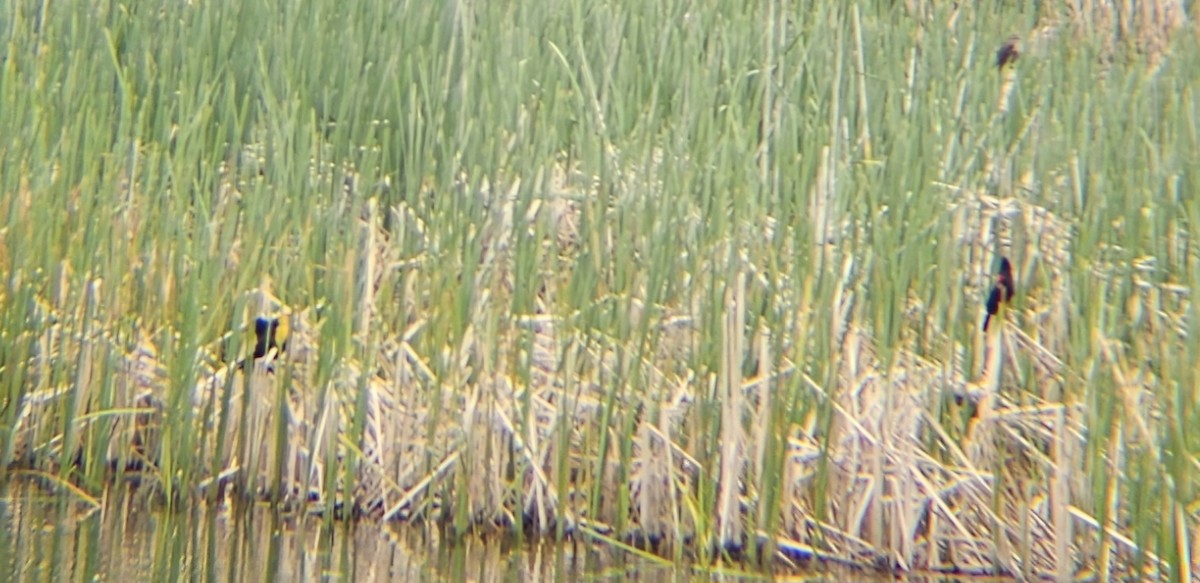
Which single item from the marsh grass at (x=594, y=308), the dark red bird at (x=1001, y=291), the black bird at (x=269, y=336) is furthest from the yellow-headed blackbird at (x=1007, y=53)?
the black bird at (x=269, y=336)

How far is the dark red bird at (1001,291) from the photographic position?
3121mm

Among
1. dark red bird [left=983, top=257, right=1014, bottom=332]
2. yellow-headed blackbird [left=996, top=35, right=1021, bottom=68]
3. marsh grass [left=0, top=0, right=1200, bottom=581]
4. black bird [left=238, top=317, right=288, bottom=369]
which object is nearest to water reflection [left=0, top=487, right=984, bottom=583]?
marsh grass [left=0, top=0, right=1200, bottom=581]

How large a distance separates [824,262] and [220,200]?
1.44 meters

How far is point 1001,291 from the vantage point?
3.16 meters

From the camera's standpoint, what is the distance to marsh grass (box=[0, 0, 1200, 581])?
2.84m

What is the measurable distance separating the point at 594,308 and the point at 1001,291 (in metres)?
0.91

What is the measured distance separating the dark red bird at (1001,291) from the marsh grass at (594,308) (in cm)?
8

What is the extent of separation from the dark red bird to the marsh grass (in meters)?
0.08

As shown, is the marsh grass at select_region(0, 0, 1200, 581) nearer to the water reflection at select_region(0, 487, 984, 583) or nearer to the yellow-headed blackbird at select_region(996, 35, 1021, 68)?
the water reflection at select_region(0, 487, 984, 583)

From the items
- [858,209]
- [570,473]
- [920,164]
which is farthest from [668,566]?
[920,164]

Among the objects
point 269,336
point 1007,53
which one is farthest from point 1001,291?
point 269,336

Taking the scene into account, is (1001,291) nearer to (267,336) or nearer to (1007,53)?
(1007,53)

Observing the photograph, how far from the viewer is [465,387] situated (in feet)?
9.80

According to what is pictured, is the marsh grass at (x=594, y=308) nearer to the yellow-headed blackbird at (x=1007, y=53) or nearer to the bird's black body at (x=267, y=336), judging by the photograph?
the bird's black body at (x=267, y=336)
